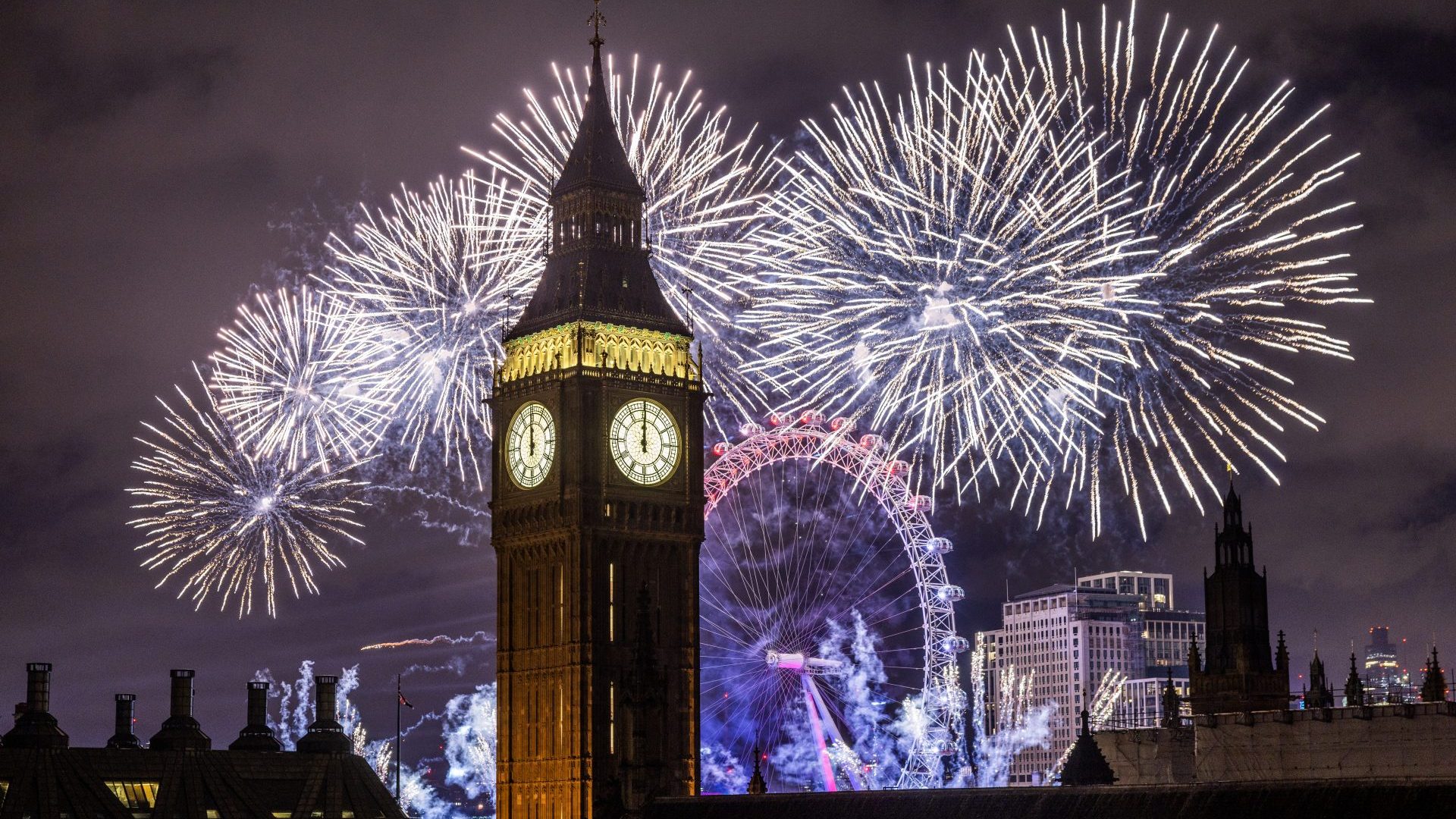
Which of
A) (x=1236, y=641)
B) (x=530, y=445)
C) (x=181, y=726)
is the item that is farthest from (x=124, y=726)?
(x=1236, y=641)

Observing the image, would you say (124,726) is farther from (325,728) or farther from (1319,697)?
(1319,697)

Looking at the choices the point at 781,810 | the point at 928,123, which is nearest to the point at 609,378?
the point at 928,123

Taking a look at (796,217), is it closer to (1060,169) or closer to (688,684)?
(1060,169)

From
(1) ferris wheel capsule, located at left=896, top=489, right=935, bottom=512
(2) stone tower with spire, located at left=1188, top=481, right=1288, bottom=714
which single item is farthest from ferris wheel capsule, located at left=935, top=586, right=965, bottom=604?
(2) stone tower with spire, located at left=1188, top=481, right=1288, bottom=714

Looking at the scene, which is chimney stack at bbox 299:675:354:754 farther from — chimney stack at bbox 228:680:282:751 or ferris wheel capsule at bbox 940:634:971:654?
ferris wheel capsule at bbox 940:634:971:654

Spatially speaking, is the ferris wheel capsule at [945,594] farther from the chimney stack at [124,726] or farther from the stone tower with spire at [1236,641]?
the chimney stack at [124,726]
